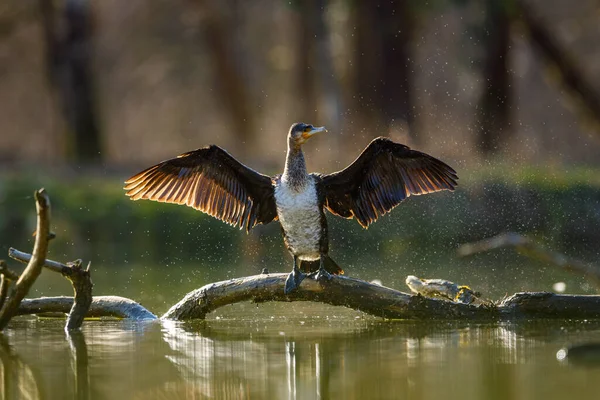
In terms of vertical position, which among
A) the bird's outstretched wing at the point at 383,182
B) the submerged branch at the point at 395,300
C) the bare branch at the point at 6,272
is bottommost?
the submerged branch at the point at 395,300

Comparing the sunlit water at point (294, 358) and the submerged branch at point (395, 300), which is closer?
the sunlit water at point (294, 358)

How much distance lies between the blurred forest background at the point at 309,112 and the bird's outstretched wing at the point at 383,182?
3.22 meters

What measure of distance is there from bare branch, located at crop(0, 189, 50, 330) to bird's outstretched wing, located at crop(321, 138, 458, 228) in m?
2.54

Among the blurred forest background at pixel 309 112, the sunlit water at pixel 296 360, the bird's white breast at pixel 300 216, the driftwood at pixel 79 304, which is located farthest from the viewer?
the blurred forest background at pixel 309 112

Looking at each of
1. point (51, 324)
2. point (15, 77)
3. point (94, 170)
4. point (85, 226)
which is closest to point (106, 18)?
point (15, 77)

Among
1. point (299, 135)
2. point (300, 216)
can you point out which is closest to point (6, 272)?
point (300, 216)

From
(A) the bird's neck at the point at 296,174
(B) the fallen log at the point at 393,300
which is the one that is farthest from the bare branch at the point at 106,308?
(A) the bird's neck at the point at 296,174

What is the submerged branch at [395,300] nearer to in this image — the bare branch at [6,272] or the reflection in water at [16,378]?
the bare branch at [6,272]

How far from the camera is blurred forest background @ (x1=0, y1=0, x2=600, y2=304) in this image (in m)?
16.3

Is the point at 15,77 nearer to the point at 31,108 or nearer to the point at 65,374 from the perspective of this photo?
the point at 31,108

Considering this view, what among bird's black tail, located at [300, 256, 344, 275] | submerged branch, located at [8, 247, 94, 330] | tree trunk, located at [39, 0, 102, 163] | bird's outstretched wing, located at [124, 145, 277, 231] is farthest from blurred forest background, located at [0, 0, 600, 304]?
submerged branch, located at [8, 247, 94, 330]

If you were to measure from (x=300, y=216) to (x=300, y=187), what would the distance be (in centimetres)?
23

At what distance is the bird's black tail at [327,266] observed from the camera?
383 inches

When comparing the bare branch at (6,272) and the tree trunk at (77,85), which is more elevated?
the tree trunk at (77,85)
